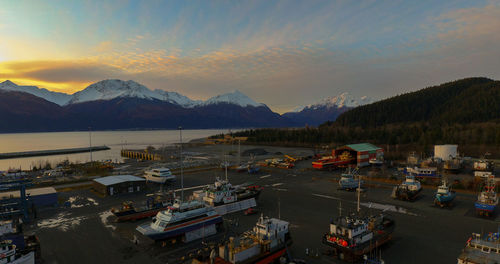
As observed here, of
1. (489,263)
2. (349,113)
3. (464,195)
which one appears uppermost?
(349,113)

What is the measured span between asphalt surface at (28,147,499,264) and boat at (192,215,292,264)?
205 centimetres

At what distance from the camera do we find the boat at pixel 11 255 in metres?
14.5

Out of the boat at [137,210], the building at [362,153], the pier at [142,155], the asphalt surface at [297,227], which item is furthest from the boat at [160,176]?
the building at [362,153]

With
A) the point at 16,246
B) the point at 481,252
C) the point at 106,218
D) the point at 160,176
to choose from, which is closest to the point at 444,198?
the point at 481,252

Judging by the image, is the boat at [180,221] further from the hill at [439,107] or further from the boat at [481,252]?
the hill at [439,107]

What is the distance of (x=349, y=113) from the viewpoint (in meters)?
180

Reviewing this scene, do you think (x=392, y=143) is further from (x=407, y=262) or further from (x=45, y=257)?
(x=45, y=257)

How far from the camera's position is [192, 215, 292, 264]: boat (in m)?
15.0

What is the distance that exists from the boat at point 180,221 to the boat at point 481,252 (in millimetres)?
16260

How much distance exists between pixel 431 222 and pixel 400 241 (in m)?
6.44

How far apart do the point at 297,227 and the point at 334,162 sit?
1262 inches

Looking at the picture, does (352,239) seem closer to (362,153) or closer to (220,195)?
(220,195)

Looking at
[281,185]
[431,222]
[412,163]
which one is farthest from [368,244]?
[412,163]

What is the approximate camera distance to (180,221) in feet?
67.3
